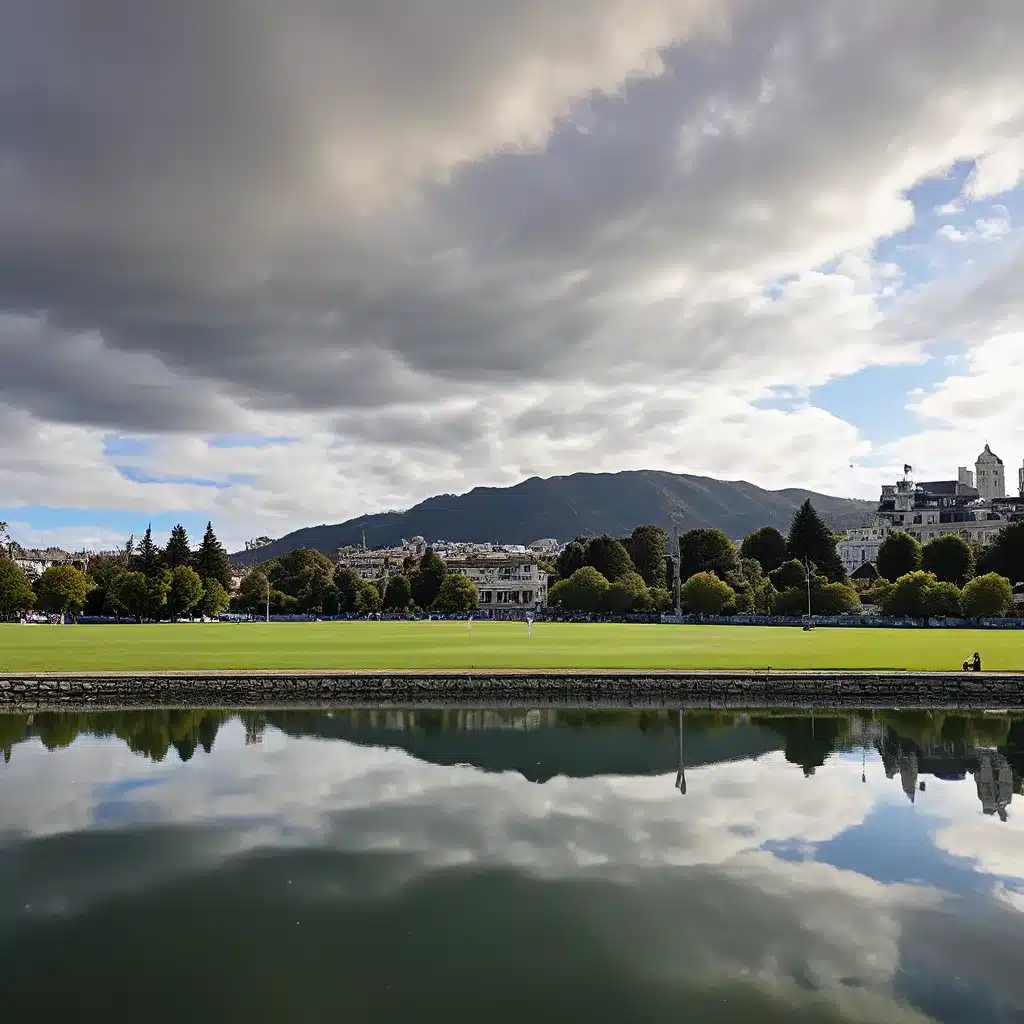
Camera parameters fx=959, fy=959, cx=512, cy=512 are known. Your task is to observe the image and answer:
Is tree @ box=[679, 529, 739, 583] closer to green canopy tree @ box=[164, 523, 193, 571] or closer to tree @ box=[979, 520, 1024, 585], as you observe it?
tree @ box=[979, 520, 1024, 585]

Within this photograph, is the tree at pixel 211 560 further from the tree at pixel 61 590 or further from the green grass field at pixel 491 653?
the green grass field at pixel 491 653

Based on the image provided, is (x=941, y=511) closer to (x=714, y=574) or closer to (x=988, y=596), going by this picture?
(x=714, y=574)

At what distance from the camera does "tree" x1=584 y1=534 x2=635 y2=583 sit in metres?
114

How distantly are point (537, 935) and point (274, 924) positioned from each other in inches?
120

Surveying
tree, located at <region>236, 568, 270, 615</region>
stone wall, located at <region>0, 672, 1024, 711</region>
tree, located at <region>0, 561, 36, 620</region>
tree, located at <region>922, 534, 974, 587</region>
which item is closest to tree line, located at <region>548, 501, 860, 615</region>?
tree, located at <region>922, 534, 974, 587</region>

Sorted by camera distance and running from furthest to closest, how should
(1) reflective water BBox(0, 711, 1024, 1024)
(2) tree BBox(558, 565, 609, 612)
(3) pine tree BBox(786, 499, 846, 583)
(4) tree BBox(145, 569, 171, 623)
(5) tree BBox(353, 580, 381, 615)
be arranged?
(5) tree BBox(353, 580, 381, 615) → (3) pine tree BBox(786, 499, 846, 583) → (2) tree BBox(558, 565, 609, 612) → (4) tree BBox(145, 569, 171, 623) → (1) reflective water BBox(0, 711, 1024, 1024)

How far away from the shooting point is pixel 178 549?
362 feet

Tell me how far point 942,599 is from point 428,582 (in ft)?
229

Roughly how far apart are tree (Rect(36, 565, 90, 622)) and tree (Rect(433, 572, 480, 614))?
140 ft

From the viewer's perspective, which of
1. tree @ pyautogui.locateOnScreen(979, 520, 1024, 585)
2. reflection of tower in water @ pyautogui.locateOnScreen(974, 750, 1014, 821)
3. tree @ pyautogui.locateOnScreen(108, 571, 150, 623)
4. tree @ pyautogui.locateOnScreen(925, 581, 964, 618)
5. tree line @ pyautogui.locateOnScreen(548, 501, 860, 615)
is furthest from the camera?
tree line @ pyautogui.locateOnScreen(548, 501, 860, 615)

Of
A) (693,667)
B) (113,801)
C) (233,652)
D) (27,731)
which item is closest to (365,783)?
(113,801)

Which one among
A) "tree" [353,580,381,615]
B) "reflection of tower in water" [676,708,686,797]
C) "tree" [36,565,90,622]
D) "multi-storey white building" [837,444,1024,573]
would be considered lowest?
"reflection of tower in water" [676,708,686,797]

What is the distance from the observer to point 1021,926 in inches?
448

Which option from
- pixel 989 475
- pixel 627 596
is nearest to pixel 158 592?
pixel 627 596
